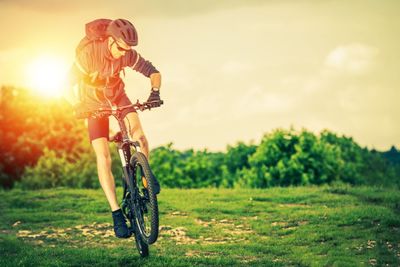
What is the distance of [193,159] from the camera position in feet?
87.9

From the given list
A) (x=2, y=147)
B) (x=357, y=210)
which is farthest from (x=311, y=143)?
(x=2, y=147)

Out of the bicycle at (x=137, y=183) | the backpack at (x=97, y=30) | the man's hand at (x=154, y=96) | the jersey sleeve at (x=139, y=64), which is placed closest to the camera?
the bicycle at (x=137, y=183)

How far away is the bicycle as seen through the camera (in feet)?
28.1

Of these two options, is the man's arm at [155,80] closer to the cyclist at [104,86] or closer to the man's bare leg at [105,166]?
the cyclist at [104,86]

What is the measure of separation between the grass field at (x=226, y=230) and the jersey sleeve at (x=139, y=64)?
2683 mm

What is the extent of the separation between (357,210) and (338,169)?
10.2 meters

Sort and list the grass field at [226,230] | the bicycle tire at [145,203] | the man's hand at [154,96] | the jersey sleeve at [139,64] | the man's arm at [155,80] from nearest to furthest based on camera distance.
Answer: the bicycle tire at [145,203], the man's hand at [154,96], the man's arm at [155,80], the jersey sleeve at [139,64], the grass field at [226,230]

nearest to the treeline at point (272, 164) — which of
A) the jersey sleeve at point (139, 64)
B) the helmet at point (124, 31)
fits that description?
the jersey sleeve at point (139, 64)

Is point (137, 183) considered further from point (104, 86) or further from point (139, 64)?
point (139, 64)

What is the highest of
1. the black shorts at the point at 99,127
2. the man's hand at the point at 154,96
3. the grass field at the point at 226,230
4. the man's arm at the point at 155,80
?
the man's arm at the point at 155,80

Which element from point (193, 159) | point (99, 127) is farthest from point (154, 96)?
point (193, 159)

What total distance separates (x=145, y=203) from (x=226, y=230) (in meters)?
3.48

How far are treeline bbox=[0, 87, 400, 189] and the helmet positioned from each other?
13.7 metres

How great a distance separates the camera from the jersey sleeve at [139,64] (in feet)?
31.0
